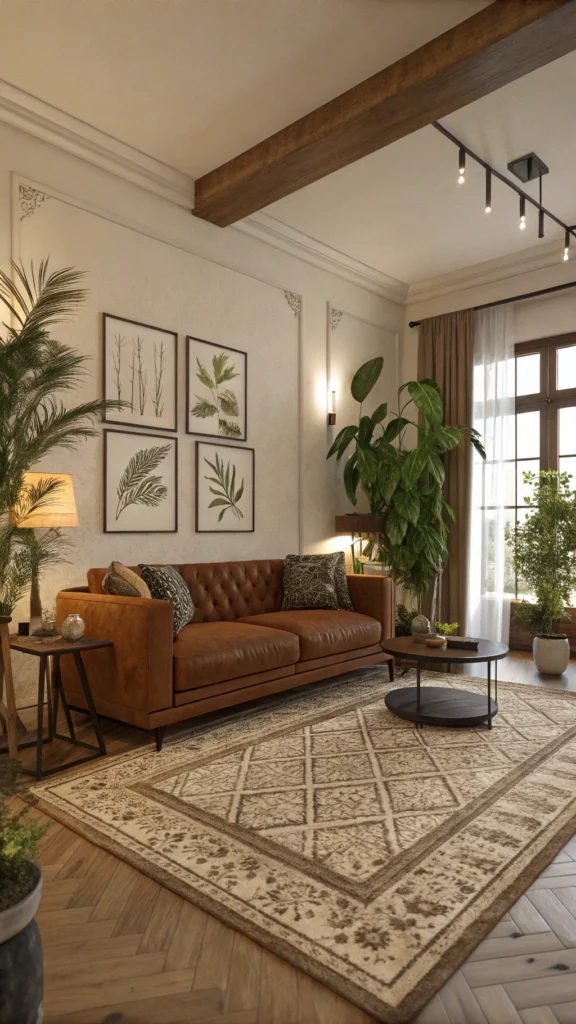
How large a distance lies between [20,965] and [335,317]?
5.55m

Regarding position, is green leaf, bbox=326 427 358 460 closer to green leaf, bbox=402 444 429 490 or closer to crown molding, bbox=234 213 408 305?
green leaf, bbox=402 444 429 490

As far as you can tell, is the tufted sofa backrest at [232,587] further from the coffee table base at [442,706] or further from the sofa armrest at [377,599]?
the coffee table base at [442,706]

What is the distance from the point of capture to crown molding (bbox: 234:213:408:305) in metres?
5.21

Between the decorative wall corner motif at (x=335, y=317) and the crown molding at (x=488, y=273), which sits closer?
the crown molding at (x=488, y=273)

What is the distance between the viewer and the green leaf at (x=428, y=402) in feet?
A: 19.1

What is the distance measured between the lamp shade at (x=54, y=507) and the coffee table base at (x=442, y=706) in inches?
82.4

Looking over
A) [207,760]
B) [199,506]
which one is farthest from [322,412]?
[207,760]

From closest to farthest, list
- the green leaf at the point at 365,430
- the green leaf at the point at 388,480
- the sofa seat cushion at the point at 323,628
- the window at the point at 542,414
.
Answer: the sofa seat cushion at the point at 323,628
the green leaf at the point at 388,480
the green leaf at the point at 365,430
the window at the point at 542,414

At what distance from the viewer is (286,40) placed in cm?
334

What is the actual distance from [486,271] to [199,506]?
3684 mm

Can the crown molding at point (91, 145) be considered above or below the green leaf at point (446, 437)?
above

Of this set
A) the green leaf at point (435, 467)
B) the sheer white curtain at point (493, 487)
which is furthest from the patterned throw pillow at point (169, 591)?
the sheer white curtain at point (493, 487)

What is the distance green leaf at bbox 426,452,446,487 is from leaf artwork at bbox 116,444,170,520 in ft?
7.60

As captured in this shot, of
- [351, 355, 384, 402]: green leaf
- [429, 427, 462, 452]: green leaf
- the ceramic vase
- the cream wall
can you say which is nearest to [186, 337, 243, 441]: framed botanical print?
the cream wall
